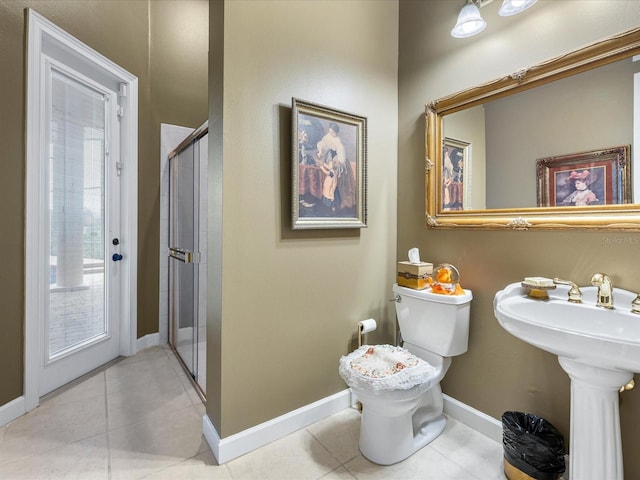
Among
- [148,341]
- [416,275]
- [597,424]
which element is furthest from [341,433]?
[148,341]

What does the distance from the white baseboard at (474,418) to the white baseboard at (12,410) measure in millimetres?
2502

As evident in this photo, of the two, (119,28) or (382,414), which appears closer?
(382,414)

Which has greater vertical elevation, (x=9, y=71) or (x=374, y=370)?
(x=9, y=71)

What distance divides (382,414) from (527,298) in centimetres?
85

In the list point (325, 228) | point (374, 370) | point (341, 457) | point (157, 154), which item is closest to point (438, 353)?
point (374, 370)

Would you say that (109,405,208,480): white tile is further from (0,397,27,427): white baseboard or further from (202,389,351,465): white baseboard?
(0,397,27,427): white baseboard

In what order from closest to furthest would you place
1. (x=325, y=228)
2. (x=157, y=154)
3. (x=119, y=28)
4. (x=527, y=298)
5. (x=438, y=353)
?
(x=527, y=298)
(x=438, y=353)
(x=325, y=228)
(x=119, y=28)
(x=157, y=154)

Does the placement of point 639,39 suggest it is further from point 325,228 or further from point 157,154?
point 157,154

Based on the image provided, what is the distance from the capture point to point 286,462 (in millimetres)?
1496

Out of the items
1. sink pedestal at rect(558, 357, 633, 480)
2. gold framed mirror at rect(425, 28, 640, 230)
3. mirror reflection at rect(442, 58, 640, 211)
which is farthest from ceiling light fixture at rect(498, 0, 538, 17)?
sink pedestal at rect(558, 357, 633, 480)

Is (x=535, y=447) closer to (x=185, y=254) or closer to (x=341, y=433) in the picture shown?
(x=341, y=433)

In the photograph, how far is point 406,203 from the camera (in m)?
2.11

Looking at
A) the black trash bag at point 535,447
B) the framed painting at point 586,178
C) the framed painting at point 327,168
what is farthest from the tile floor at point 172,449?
the framed painting at point 586,178

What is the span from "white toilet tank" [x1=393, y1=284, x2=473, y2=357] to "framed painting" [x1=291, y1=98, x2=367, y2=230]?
0.55 m
